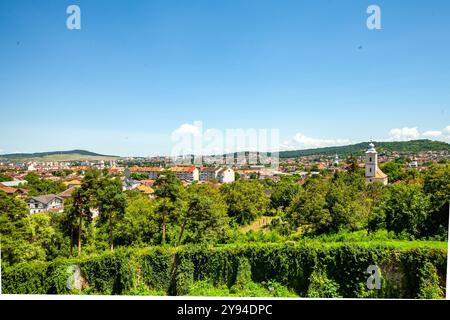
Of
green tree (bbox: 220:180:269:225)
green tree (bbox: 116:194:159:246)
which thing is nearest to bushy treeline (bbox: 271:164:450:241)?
green tree (bbox: 220:180:269:225)

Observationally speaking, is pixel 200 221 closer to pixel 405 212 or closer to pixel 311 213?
pixel 311 213

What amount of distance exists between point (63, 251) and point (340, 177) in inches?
361

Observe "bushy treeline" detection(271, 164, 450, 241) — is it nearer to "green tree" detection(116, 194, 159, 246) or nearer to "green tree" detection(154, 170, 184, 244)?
"green tree" detection(154, 170, 184, 244)

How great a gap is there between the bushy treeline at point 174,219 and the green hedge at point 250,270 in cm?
65

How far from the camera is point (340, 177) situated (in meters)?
11.0

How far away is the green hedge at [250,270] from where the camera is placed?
5105 millimetres

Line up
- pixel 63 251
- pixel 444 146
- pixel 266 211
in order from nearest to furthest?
1. pixel 63 251
2. pixel 444 146
3. pixel 266 211

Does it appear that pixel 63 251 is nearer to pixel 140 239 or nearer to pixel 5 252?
pixel 5 252

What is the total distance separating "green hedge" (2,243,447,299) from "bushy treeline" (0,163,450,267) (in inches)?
25.4

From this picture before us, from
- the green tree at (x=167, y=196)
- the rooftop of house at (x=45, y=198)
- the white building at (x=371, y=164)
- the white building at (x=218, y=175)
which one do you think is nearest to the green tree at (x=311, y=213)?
the white building at (x=371, y=164)

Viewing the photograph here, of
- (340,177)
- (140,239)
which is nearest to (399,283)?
(140,239)

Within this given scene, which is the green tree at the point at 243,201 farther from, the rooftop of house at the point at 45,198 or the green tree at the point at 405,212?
the rooftop of house at the point at 45,198

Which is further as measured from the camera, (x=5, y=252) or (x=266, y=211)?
(x=266, y=211)

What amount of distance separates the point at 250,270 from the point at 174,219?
2334 mm
